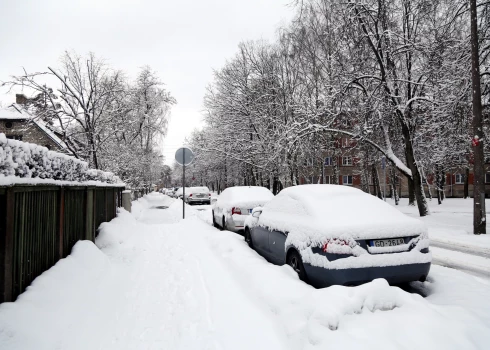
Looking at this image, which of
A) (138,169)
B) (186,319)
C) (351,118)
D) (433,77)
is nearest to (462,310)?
(186,319)

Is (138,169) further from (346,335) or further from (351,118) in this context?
(346,335)

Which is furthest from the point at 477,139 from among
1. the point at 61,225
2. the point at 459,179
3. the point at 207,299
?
the point at 459,179

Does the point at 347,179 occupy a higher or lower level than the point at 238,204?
higher

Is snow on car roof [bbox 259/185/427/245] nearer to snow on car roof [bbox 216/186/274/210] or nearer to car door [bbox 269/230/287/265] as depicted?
car door [bbox 269/230/287/265]

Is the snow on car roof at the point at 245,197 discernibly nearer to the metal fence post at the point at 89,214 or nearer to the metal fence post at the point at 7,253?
the metal fence post at the point at 89,214

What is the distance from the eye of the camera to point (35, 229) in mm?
4207

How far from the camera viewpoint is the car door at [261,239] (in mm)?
6410

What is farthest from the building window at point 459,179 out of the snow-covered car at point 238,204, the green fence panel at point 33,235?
the green fence panel at point 33,235

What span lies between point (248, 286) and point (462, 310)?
2.57 m

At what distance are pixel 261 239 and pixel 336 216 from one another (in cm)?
242

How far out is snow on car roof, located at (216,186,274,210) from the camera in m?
10.3

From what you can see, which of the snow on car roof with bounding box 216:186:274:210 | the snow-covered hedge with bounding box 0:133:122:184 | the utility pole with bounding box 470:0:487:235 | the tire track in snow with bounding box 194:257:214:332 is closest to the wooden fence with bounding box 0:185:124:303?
the snow-covered hedge with bounding box 0:133:122:184

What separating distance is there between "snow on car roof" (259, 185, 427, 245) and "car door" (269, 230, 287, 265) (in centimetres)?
13

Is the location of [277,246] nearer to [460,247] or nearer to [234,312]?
Result: [234,312]
